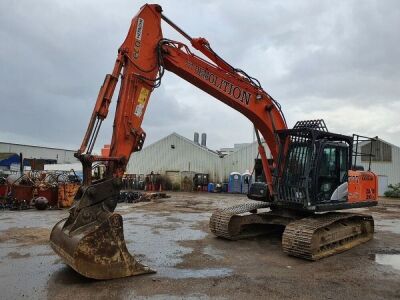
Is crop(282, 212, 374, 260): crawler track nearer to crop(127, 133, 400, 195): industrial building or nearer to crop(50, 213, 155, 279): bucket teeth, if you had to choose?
crop(50, 213, 155, 279): bucket teeth

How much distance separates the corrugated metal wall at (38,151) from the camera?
71375mm

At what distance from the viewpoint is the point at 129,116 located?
24.9ft

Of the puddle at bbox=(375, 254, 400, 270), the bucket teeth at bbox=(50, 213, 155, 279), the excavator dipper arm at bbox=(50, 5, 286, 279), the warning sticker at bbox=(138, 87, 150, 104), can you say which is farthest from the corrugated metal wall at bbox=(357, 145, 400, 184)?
the bucket teeth at bbox=(50, 213, 155, 279)

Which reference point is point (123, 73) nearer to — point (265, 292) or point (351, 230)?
point (265, 292)

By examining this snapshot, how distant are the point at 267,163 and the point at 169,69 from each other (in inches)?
143

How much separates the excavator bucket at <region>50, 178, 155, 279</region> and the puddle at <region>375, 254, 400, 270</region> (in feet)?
16.8

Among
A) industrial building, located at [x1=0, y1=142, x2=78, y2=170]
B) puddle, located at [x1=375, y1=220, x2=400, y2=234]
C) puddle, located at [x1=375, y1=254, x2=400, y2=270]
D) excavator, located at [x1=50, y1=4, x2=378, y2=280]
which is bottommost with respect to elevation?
puddle, located at [x1=375, y1=254, x2=400, y2=270]

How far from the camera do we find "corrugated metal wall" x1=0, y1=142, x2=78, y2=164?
71.4 m

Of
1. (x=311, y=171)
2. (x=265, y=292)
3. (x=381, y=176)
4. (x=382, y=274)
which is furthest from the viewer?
(x=381, y=176)

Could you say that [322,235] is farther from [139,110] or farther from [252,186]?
[139,110]

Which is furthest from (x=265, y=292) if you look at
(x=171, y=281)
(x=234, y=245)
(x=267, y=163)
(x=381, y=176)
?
(x=381, y=176)

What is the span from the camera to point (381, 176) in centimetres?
3394

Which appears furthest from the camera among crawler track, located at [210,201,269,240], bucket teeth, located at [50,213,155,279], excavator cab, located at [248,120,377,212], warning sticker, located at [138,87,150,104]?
crawler track, located at [210,201,269,240]

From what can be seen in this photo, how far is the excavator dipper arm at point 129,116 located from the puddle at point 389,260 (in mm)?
2994
